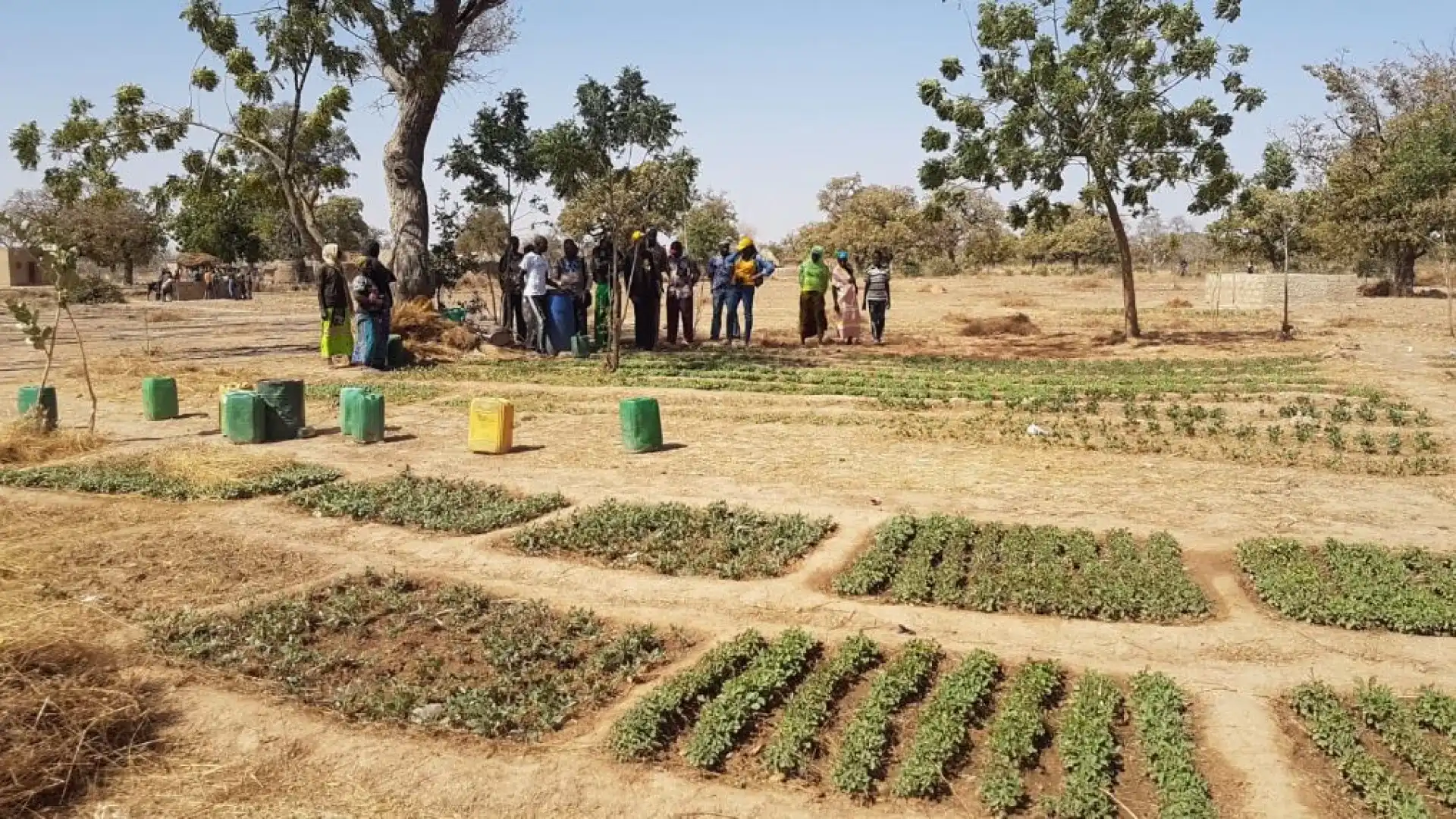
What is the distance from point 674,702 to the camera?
4.55 metres

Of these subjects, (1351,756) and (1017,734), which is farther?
(1017,734)

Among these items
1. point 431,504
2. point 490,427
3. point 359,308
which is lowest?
point 431,504

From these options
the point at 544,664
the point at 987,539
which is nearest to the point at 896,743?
the point at 544,664

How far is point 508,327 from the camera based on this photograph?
17.6 m

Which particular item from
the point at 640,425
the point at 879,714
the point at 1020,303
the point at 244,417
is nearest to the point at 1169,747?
the point at 879,714

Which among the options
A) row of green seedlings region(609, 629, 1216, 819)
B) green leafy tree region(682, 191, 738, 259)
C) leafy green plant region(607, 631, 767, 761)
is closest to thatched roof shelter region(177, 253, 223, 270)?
green leafy tree region(682, 191, 738, 259)

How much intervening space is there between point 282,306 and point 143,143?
66.6 feet

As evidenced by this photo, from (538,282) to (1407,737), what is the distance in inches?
520

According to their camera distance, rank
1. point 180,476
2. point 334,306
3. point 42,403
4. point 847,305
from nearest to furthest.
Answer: point 180,476, point 42,403, point 334,306, point 847,305

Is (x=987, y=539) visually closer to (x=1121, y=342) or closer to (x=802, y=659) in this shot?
(x=802, y=659)

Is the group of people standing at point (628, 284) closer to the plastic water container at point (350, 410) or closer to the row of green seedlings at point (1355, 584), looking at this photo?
the plastic water container at point (350, 410)

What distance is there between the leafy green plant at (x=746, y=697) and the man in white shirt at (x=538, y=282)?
36.8 feet

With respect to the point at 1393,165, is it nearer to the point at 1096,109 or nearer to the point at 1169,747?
the point at 1096,109

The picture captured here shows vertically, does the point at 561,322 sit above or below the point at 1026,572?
above
